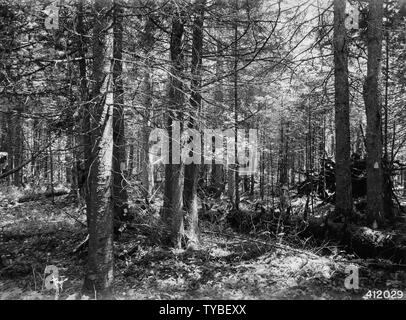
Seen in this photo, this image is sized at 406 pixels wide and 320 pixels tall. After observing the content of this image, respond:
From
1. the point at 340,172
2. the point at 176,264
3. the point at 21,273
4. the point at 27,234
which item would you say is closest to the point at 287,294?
the point at 176,264

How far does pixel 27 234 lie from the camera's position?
9.44 m

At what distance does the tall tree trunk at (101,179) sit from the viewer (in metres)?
4.78

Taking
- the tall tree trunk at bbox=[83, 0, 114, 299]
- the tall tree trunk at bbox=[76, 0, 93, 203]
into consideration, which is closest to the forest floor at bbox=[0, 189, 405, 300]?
the tall tree trunk at bbox=[83, 0, 114, 299]

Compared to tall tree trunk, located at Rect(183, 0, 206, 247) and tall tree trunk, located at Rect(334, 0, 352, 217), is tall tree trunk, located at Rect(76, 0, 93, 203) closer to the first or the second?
tall tree trunk, located at Rect(183, 0, 206, 247)

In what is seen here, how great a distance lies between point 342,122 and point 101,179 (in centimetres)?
682

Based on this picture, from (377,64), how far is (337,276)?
18.5 feet

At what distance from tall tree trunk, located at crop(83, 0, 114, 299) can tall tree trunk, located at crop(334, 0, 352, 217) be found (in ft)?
20.8

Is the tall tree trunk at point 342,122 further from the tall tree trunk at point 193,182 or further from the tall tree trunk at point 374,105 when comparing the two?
the tall tree trunk at point 193,182

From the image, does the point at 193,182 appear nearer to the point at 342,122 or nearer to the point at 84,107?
the point at 84,107

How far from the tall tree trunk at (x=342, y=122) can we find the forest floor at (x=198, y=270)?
1654 mm

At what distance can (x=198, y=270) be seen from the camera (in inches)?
260

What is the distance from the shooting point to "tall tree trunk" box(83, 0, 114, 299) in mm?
4781

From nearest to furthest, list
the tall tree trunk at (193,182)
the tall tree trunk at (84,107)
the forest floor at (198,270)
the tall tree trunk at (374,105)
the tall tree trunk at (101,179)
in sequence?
the tall tree trunk at (101,179) < the tall tree trunk at (84,107) < the forest floor at (198,270) < the tall tree trunk at (193,182) < the tall tree trunk at (374,105)

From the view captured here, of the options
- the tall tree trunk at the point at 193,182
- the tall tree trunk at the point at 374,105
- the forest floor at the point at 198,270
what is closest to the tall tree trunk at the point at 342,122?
the tall tree trunk at the point at 374,105
